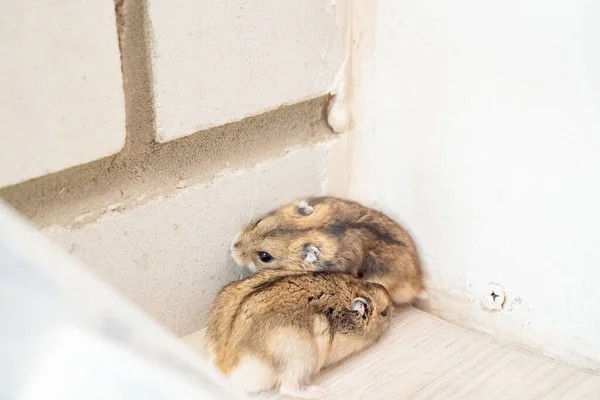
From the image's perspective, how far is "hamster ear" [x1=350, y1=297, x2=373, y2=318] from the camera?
1.47 m

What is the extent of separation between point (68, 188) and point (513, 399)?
0.87 meters

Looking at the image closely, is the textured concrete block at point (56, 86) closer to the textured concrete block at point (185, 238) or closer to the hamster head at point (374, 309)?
the textured concrete block at point (185, 238)

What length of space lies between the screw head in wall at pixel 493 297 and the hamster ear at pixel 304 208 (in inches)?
15.7

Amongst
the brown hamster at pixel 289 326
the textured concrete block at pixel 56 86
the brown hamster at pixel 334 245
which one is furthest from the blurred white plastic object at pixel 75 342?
the brown hamster at pixel 334 245

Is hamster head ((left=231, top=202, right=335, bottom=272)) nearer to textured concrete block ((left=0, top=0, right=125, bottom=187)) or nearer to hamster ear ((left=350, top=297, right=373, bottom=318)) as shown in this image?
hamster ear ((left=350, top=297, right=373, bottom=318))

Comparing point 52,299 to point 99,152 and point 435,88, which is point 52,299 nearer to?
→ point 99,152

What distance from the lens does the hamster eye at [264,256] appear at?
5.13 feet

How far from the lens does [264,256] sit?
1.59 m

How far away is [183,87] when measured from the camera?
1.36 meters

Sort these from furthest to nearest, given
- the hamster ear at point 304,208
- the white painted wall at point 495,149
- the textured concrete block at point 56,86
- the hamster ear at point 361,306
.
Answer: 1. the hamster ear at point 304,208
2. the hamster ear at point 361,306
3. the white painted wall at point 495,149
4. the textured concrete block at point 56,86

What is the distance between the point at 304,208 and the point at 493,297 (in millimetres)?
431

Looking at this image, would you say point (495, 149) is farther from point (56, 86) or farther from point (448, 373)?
point (56, 86)

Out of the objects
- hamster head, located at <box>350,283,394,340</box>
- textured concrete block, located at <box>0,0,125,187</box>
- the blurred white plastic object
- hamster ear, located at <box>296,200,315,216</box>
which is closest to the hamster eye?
hamster ear, located at <box>296,200,315,216</box>

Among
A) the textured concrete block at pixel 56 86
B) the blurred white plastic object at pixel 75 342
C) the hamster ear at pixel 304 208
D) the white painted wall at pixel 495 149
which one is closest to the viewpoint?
the blurred white plastic object at pixel 75 342
